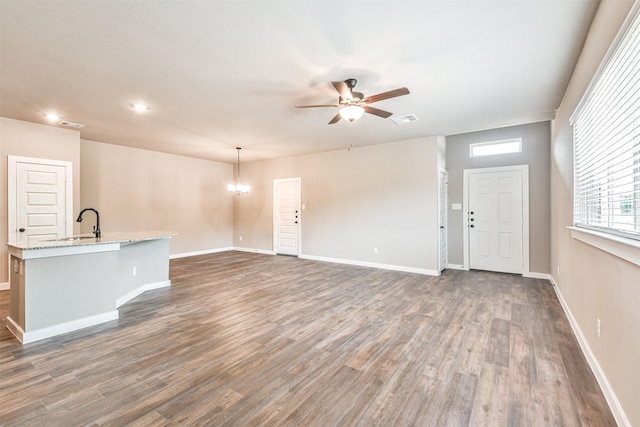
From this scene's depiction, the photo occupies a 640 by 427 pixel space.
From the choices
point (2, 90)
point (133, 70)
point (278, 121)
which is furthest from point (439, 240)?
point (2, 90)

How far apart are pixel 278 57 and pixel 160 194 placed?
5.76 m

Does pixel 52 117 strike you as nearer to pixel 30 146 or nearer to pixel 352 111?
Result: pixel 30 146

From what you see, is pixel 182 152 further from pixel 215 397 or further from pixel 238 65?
pixel 215 397

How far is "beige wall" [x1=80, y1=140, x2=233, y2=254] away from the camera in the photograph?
5.98 meters

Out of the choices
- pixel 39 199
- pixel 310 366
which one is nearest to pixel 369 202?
pixel 310 366

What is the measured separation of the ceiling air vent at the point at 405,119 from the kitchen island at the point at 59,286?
4.12 meters

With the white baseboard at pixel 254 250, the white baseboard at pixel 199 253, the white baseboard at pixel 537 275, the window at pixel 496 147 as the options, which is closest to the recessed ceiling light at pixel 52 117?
the white baseboard at pixel 199 253

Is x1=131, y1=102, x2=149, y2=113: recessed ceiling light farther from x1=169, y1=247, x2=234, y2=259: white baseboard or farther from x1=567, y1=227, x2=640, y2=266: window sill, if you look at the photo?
x1=567, y1=227, x2=640, y2=266: window sill

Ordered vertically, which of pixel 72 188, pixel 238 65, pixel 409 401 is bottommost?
pixel 409 401

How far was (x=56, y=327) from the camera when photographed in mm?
2875

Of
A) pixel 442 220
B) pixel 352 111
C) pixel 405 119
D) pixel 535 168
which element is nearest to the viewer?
pixel 352 111

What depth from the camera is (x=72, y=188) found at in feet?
16.5

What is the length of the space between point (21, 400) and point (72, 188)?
430cm

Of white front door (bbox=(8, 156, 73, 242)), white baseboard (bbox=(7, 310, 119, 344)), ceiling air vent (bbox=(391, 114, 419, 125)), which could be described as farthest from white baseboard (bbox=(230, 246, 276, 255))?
ceiling air vent (bbox=(391, 114, 419, 125))
